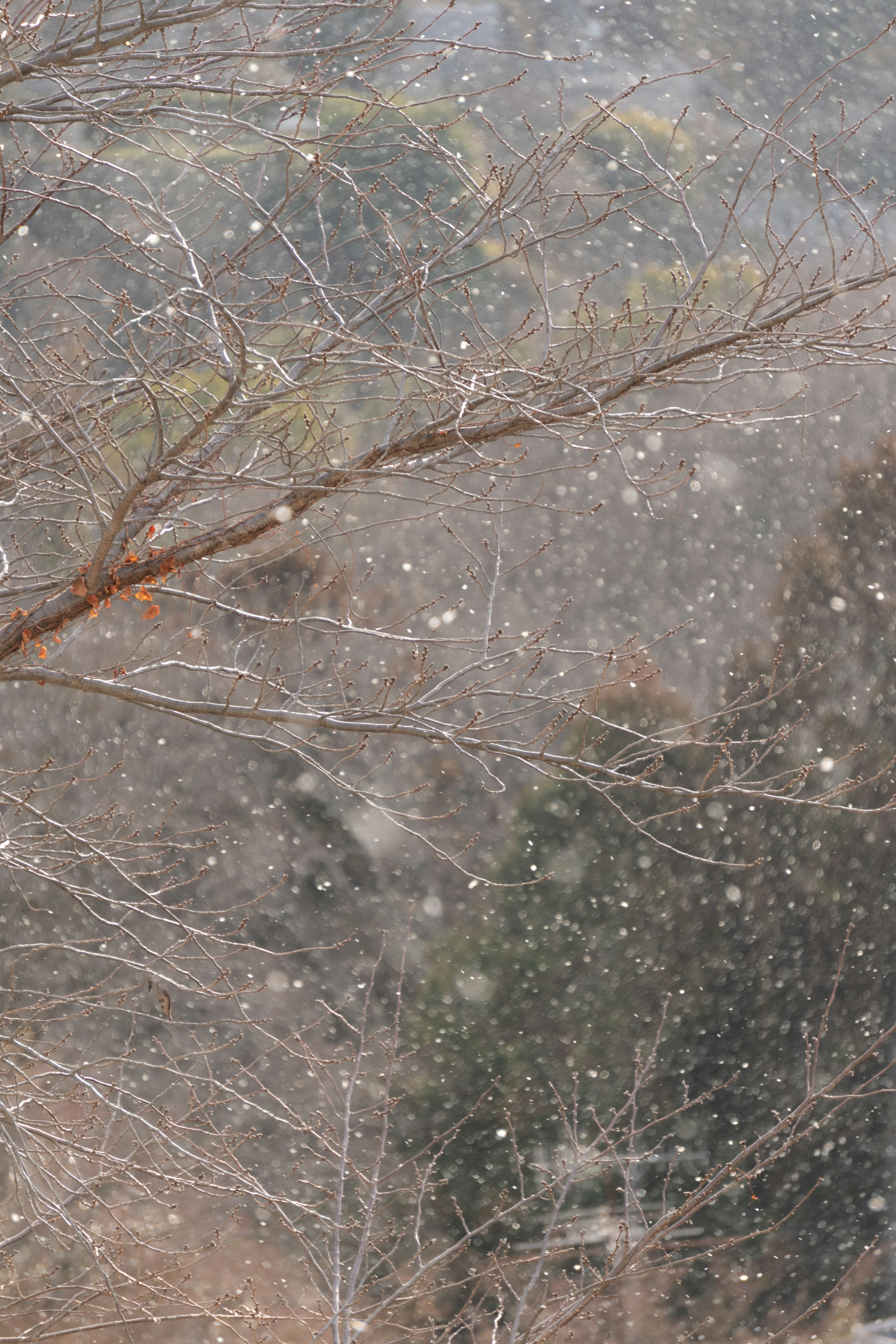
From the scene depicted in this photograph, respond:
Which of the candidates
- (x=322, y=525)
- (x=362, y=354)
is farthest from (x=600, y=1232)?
(x=362, y=354)

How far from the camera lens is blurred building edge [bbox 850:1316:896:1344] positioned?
7.90m

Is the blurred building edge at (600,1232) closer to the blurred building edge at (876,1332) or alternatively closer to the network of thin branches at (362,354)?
the blurred building edge at (876,1332)

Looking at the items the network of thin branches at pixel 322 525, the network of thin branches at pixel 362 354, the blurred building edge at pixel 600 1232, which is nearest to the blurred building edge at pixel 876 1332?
the blurred building edge at pixel 600 1232

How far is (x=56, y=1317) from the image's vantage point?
15.6ft

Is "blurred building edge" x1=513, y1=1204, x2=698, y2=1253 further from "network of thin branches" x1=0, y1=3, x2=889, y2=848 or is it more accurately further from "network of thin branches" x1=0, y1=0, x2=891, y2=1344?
"network of thin branches" x1=0, y1=3, x2=889, y2=848

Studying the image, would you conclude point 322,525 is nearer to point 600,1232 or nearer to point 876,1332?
point 600,1232

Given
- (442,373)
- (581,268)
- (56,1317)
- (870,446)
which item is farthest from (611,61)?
(56,1317)

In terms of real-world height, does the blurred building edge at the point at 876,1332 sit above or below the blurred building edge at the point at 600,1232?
below

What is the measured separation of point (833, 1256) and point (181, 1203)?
4465 mm

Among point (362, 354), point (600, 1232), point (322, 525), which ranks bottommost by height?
point (600, 1232)

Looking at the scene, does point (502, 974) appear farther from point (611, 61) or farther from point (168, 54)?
point (611, 61)

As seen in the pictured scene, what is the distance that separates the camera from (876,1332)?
7.92 metres

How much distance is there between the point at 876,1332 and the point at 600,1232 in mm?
2018

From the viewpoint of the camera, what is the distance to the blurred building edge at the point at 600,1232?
7.71 m
